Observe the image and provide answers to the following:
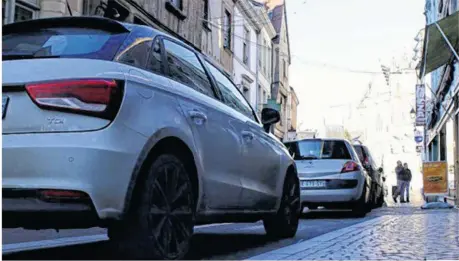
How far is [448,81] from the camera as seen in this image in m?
20.5

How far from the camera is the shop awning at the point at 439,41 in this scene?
13860 millimetres

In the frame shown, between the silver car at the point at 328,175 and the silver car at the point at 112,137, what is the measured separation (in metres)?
6.58

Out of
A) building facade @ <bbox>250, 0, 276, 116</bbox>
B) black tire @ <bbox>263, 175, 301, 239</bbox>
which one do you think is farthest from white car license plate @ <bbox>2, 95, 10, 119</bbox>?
building facade @ <bbox>250, 0, 276, 116</bbox>

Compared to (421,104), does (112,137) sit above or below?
below

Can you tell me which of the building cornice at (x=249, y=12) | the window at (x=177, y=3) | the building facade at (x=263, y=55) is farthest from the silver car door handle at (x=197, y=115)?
the building facade at (x=263, y=55)

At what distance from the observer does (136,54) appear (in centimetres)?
409

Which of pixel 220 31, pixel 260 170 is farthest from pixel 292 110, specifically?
pixel 260 170

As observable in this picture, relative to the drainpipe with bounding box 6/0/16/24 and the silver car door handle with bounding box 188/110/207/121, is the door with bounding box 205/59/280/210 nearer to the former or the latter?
the silver car door handle with bounding box 188/110/207/121

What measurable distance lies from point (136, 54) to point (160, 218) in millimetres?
1146

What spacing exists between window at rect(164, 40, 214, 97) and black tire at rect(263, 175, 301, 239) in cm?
197

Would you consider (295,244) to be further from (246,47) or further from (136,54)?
(246,47)

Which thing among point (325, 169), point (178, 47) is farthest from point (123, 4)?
point (178, 47)

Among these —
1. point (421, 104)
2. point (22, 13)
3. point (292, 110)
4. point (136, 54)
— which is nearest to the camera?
point (136, 54)

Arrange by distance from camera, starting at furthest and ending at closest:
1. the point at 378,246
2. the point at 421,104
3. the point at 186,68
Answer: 1. the point at 421,104
2. the point at 378,246
3. the point at 186,68
